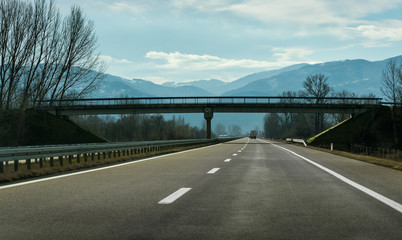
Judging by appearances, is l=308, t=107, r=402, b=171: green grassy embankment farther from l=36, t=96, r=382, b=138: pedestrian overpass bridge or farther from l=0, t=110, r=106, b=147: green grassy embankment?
l=0, t=110, r=106, b=147: green grassy embankment

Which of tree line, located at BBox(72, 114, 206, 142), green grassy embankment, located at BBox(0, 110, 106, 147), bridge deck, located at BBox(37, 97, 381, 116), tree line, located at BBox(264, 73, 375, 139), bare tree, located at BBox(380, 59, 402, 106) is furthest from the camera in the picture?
tree line, located at BBox(72, 114, 206, 142)

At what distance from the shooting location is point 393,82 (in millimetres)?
61469

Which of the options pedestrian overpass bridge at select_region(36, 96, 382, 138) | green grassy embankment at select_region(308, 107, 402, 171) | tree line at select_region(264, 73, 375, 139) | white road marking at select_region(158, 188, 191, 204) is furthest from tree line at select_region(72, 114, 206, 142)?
white road marking at select_region(158, 188, 191, 204)

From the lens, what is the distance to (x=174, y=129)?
129875mm

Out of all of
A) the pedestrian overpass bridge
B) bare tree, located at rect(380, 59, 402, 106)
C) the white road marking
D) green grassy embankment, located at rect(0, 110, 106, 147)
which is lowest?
the white road marking

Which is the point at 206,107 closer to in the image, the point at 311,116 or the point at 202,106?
the point at 202,106

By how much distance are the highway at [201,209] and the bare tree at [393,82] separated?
55.4 m

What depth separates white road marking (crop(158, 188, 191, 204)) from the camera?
7.18 metres

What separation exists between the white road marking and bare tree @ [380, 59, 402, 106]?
57785 millimetres

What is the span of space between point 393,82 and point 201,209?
61678mm

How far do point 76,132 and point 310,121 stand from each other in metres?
74.9

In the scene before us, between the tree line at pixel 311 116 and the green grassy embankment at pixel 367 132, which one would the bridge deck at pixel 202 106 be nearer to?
the tree line at pixel 311 116

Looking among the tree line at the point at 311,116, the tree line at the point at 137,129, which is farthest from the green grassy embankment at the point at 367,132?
the tree line at the point at 137,129

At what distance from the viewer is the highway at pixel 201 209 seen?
4.96 m
